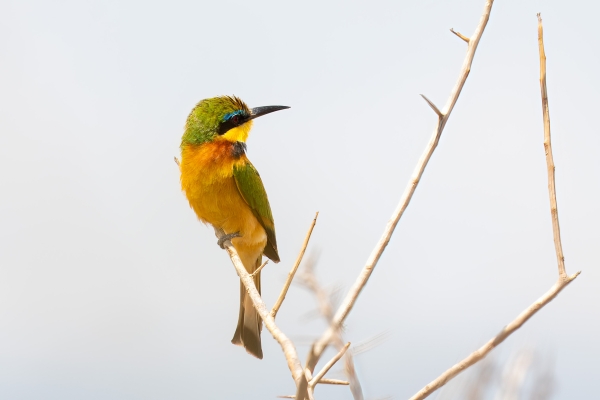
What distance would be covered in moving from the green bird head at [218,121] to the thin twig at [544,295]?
299 centimetres

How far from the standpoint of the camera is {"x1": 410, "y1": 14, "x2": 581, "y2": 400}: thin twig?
1.12 meters

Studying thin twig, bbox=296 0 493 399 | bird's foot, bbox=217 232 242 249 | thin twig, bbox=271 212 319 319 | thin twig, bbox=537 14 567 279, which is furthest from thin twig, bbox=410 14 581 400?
bird's foot, bbox=217 232 242 249

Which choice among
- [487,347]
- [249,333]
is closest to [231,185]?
[249,333]

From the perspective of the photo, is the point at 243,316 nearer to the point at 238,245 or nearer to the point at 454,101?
the point at 238,245

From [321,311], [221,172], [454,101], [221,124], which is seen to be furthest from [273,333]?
[221,124]

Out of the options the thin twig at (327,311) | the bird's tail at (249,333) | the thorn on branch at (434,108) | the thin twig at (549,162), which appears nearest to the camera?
the thin twig at (327,311)

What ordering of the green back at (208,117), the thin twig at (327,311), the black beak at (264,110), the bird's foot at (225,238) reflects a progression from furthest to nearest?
1. the black beak at (264,110)
2. the green back at (208,117)
3. the bird's foot at (225,238)
4. the thin twig at (327,311)

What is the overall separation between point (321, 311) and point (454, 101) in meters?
0.73

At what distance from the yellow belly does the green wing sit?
3 cm

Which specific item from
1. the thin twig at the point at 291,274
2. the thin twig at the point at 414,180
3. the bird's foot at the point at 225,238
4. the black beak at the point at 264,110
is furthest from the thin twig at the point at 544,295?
the black beak at the point at 264,110

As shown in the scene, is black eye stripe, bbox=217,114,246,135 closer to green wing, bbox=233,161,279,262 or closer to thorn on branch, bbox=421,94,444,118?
green wing, bbox=233,161,279,262

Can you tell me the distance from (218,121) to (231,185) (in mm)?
430

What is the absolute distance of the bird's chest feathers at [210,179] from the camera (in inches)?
164

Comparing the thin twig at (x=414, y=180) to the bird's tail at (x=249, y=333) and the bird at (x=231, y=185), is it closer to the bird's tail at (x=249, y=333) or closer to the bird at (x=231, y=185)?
the bird at (x=231, y=185)
